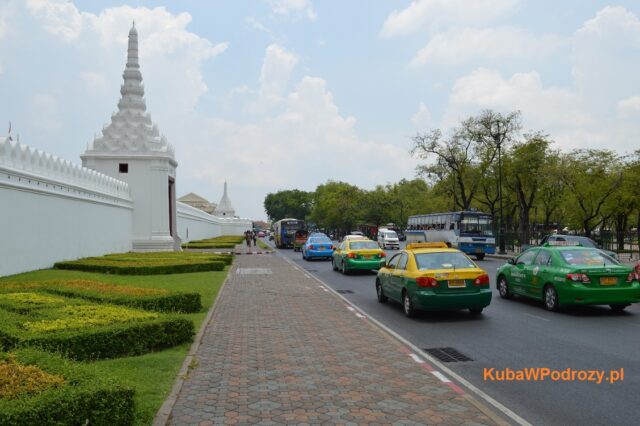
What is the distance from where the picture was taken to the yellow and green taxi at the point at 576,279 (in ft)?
37.4

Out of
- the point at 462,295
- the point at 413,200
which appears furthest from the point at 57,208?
the point at 413,200

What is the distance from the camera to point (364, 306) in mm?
13688

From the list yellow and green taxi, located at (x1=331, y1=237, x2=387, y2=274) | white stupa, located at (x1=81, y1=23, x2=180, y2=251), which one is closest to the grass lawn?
yellow and green taxi, located at (x1=331, y1=237, x2=387, y2=274)

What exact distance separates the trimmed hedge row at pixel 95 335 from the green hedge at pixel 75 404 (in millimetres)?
1907

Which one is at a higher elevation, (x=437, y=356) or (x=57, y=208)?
(x=57, y=208)

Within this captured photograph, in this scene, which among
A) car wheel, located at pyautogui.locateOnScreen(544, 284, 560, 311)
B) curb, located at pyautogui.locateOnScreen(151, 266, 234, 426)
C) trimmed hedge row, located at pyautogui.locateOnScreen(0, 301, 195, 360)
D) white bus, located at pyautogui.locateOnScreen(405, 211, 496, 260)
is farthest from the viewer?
white bus, located at pyautogui.locateOnScreen(405, 211, 496, 260)

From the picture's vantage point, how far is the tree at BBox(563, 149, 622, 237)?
4141 cm

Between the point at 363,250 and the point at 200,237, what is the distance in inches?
1814

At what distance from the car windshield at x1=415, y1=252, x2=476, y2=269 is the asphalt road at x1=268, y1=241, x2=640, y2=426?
1.10 metres

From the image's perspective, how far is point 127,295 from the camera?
36.6ft

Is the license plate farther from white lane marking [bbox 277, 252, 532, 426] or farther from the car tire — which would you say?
white lane marking [bbox 277, 252, 532, 426]

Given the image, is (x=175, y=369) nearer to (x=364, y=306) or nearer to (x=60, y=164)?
(x=364, y=306)

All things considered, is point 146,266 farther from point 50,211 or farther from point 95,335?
point 95,335

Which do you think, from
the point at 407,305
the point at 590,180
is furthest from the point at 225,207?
the point at 407,305
